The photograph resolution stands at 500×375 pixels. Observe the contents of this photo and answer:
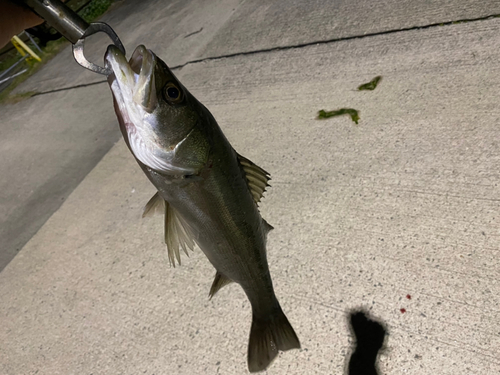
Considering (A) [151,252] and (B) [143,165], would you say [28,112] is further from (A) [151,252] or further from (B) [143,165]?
(B) [143,165]

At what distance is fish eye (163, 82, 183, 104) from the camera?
1.19m

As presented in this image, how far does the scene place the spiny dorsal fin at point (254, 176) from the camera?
56.1 inches

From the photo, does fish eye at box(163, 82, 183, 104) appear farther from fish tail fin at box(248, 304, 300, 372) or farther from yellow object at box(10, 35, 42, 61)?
yellow object at box(10, 35, 42, 61)

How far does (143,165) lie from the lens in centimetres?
130

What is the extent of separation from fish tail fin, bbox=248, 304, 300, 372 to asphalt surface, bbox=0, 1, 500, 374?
0.44 feet

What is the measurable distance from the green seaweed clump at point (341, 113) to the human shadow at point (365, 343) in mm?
1564

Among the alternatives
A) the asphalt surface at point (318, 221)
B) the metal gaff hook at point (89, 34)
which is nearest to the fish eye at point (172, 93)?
the metal gaff hook at point (89, 34)

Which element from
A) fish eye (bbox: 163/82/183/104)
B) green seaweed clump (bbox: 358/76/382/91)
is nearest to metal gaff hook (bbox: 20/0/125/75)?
fish eye (bbox: 163/82/183/104)

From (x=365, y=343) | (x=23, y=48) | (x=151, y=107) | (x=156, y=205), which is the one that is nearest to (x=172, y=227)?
(x=156, y=205)

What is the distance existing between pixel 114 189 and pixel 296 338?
233 cm

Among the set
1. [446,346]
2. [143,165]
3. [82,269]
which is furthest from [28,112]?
[446,346]

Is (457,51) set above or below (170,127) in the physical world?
below

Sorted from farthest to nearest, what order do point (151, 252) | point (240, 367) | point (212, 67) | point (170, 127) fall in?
point (212, 67) → point (151, 252) → point (240, 367) → point (170, 127)

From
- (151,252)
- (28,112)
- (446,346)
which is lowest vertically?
(446,346)
